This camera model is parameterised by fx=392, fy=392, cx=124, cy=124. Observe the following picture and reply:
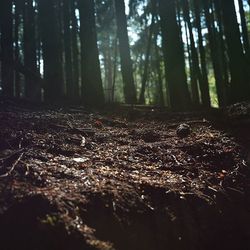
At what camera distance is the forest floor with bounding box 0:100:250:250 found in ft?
10.5

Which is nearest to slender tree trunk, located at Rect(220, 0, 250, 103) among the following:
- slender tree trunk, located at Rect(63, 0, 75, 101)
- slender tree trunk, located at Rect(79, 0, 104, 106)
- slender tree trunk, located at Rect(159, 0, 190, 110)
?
slender tree trunk, located at Rect(159, 0, 190, 110)

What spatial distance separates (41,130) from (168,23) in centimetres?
562

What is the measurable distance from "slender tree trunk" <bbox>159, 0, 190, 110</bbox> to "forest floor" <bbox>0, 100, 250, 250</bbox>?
3385 mm

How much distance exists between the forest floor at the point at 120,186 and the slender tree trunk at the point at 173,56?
339 centimetres

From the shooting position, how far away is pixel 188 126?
6664 mm

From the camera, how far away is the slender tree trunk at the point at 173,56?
9945 millimetres

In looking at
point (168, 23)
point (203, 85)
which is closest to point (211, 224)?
point (168, 23)

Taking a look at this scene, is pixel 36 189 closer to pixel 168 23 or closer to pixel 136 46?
pixel 168 23

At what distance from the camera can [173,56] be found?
9.94m

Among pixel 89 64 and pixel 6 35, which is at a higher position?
pixel 6 35

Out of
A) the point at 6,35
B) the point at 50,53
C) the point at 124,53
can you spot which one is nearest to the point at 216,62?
the point at 124,53

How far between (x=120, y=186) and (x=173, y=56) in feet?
21.5

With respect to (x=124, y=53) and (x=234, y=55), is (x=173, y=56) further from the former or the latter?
(x=124, y=53)

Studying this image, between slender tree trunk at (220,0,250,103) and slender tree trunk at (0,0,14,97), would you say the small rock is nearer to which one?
slender tree trunk at (220,0,250,103)
